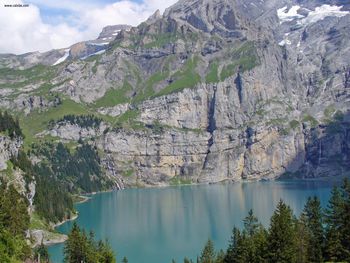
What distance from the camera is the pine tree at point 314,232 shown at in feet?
296

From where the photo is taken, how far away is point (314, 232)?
96.2m

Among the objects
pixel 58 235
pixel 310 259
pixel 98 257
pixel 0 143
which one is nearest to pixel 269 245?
pixel 310 259

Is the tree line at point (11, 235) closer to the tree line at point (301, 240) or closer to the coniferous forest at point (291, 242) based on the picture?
the coniferous forest at point (291, 242)

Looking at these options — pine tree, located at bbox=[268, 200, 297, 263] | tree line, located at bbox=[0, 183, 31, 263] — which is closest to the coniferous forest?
pine tree, located at bbox=[268, 200, 297, 263]

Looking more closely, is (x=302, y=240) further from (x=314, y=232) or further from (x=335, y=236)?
(x=314, y=232)

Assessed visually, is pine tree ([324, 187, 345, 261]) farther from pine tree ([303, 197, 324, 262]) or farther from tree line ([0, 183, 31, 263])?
tree line ([0, 183, 31, 263])

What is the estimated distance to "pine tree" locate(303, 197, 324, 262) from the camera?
90.2 meters

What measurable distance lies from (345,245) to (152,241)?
98.4 metres

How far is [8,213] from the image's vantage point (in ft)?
316

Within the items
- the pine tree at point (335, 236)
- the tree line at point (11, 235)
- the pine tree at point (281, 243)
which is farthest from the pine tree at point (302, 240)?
the tree line at point (11, 235)

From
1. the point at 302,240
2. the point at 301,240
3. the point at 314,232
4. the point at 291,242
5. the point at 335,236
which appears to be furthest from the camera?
the point at 314,232

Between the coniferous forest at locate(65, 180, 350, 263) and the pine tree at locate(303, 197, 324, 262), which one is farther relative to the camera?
the pine tree at locate(303, 197, 324, 262)

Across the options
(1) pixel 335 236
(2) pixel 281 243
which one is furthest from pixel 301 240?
(2) pixel 281 243

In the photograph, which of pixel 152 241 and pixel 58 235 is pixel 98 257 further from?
pixel 152 241
